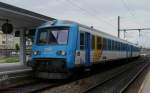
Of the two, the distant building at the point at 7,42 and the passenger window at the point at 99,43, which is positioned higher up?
the distant building at the point at 7,42

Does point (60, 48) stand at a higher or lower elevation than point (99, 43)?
lower

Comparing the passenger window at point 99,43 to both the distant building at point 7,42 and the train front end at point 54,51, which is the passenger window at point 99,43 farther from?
the distant building at point 7,42

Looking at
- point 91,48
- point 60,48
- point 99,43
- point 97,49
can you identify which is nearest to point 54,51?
point 60,48

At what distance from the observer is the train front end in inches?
597

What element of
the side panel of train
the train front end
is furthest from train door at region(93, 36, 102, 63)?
the train front end

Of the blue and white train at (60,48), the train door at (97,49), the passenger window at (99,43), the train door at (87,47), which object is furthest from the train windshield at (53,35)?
the passenger window at (99,43)

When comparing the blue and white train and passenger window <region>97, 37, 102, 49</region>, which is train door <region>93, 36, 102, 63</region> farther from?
the blue and white train

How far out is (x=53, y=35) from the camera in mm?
16156

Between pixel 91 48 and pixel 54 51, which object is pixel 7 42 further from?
pixel 54 51

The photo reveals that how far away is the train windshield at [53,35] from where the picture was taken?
15.9 m

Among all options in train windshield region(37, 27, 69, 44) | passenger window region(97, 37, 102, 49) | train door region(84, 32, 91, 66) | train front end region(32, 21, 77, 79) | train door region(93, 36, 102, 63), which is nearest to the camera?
train front end region(32, 21, 77, 79)

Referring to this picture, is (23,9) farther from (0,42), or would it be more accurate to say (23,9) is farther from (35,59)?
(0,42)

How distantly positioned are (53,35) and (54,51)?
3.34 ft

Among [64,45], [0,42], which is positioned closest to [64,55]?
[64,45]
